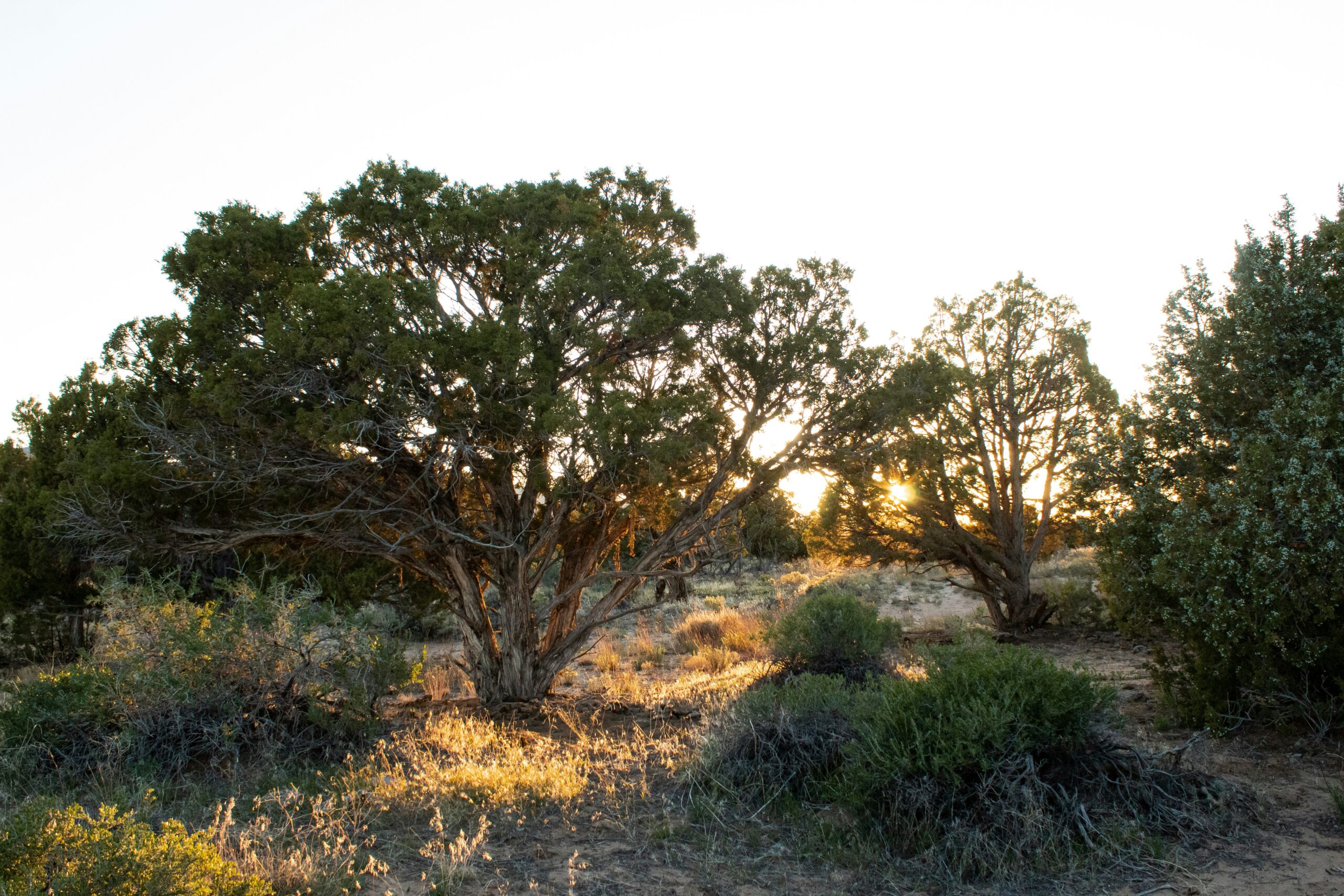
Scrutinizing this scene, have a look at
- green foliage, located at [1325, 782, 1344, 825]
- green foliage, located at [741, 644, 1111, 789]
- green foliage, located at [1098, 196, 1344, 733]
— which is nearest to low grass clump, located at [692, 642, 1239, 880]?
green foliage, located at [741, 644, 1111, 789]

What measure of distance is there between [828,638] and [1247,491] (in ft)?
18.3

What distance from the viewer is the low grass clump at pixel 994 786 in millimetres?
5391

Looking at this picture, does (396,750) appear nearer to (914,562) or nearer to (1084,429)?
(914,562)

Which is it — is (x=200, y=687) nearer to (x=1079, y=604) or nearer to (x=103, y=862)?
(x=103, y=862)

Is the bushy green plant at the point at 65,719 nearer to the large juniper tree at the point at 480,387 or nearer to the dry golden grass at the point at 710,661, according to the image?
the large juniper tree at the point at 480,387

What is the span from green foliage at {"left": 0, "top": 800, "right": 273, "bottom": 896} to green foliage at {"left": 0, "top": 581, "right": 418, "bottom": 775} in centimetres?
398

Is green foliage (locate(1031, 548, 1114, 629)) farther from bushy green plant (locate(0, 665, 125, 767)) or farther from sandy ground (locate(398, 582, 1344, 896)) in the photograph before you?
bushy green plant (locate(0, 665, 125, 767))

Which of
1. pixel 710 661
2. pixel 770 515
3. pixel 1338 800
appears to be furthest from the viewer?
A: pixel 710 661

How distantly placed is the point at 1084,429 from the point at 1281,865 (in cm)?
1207

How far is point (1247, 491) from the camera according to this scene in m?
7.50

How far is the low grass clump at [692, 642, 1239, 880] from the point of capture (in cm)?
539

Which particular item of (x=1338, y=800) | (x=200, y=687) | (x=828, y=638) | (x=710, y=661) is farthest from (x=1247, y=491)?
(x=200, y=687)

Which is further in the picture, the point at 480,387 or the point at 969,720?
the point at 480,387

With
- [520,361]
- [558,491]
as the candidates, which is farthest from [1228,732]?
[520,361]
